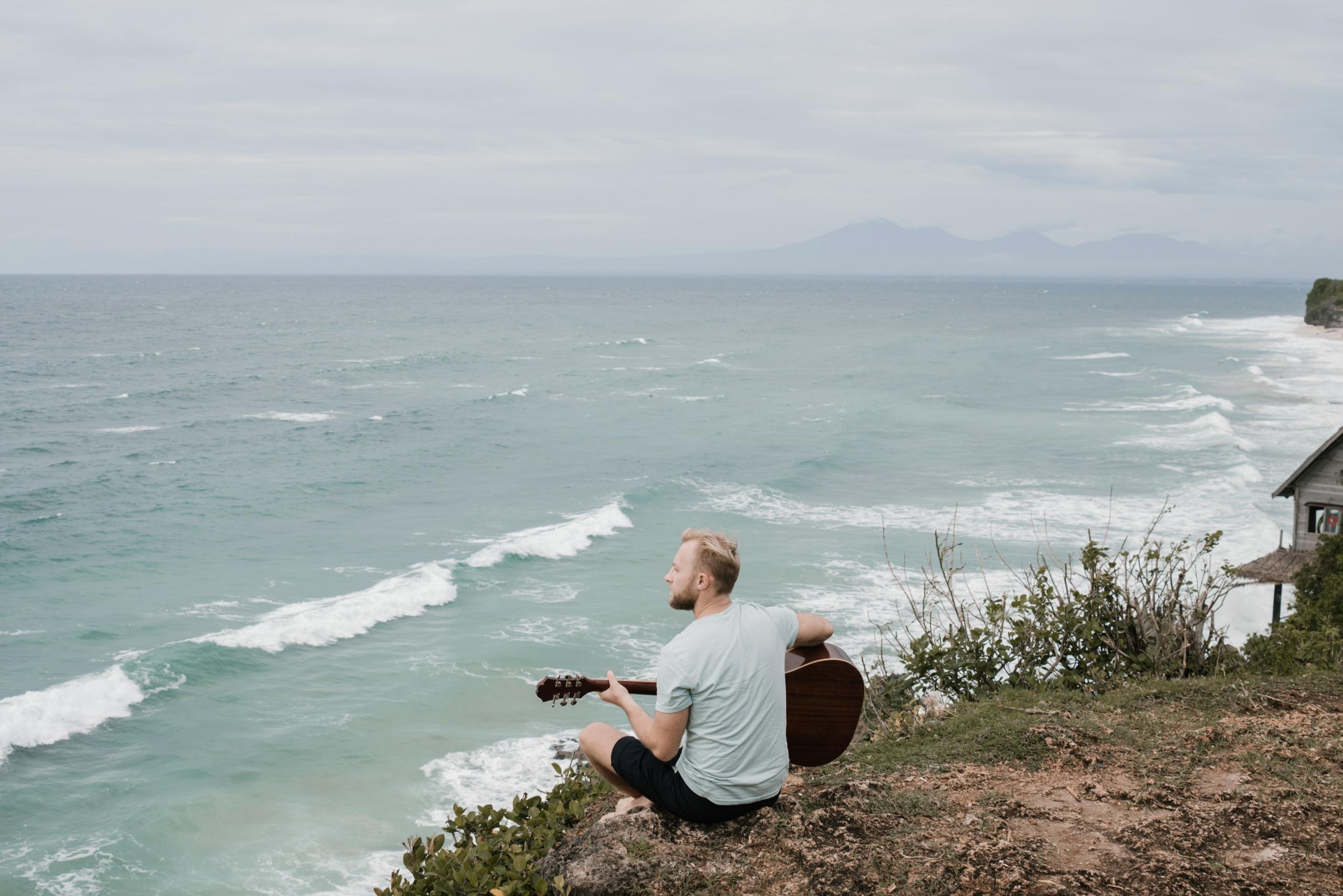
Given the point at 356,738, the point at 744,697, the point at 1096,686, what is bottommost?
the point at 356,738

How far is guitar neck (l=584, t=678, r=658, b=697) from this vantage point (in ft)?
14.0

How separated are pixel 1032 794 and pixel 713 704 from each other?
6.58 ft

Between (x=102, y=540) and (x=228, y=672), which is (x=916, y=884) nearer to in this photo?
(x=228, y=672)

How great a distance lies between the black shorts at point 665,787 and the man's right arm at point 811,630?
668 millimetres

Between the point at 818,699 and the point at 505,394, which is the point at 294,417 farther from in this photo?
the point at 818,699

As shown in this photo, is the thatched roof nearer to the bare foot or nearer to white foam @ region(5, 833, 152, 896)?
the bare foot

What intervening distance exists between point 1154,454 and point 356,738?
2855 centimetres

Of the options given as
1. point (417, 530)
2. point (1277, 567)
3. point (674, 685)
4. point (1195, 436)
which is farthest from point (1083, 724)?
point (1195, 436)

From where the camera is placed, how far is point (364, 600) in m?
21.1

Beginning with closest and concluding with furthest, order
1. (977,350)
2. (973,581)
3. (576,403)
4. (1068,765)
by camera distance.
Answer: (1068,765) → (973,581) → (576,403) → (977,350)

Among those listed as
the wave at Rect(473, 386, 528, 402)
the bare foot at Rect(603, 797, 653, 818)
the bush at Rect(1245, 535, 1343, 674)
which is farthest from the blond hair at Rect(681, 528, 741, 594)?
the wave at Rect(473, 386, 528, 402)

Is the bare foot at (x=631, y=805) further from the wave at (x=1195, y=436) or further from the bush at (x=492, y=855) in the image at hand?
the wave at (x=1195, y=436)

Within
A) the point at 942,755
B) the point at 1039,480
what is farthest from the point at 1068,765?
the point at 1039,480

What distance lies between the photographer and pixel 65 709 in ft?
53.0
